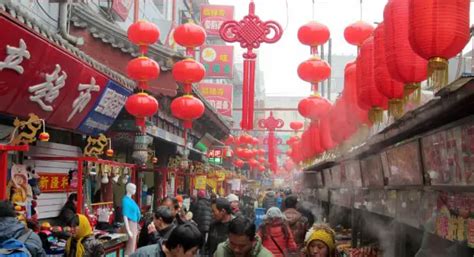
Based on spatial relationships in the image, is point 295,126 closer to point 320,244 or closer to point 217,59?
point 217,59

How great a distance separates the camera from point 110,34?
13.5 m

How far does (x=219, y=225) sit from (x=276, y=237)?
3.55 feet

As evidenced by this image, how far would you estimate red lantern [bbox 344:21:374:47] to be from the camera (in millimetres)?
9031

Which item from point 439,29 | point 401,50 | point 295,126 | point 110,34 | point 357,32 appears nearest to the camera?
point 439,29

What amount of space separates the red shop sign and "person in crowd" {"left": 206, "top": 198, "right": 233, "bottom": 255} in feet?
11.1

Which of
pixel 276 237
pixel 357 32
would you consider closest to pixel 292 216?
pixel 276 237

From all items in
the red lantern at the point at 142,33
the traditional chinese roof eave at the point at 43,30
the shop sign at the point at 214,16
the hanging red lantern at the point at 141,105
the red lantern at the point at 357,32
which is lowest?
the hanging red lantern at the point at 141,105

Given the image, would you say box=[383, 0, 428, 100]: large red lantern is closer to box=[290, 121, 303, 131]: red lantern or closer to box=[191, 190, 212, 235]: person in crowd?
box=[191, 190, 212, 235]: person in crowd

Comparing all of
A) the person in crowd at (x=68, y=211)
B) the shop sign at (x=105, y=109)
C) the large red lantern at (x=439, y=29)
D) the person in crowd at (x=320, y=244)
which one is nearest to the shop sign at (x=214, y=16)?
the shop sign at (x=105, y=109)

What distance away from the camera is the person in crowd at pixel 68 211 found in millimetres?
11797

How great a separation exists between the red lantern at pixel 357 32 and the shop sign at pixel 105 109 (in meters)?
5.14

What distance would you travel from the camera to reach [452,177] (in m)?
5.69

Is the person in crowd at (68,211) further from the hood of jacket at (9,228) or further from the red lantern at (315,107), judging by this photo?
the hood of jacket at (9,228)

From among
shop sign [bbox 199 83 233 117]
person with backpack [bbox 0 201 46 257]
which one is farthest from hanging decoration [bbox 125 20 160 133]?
shop sign [bbox 199 83 233 117]
